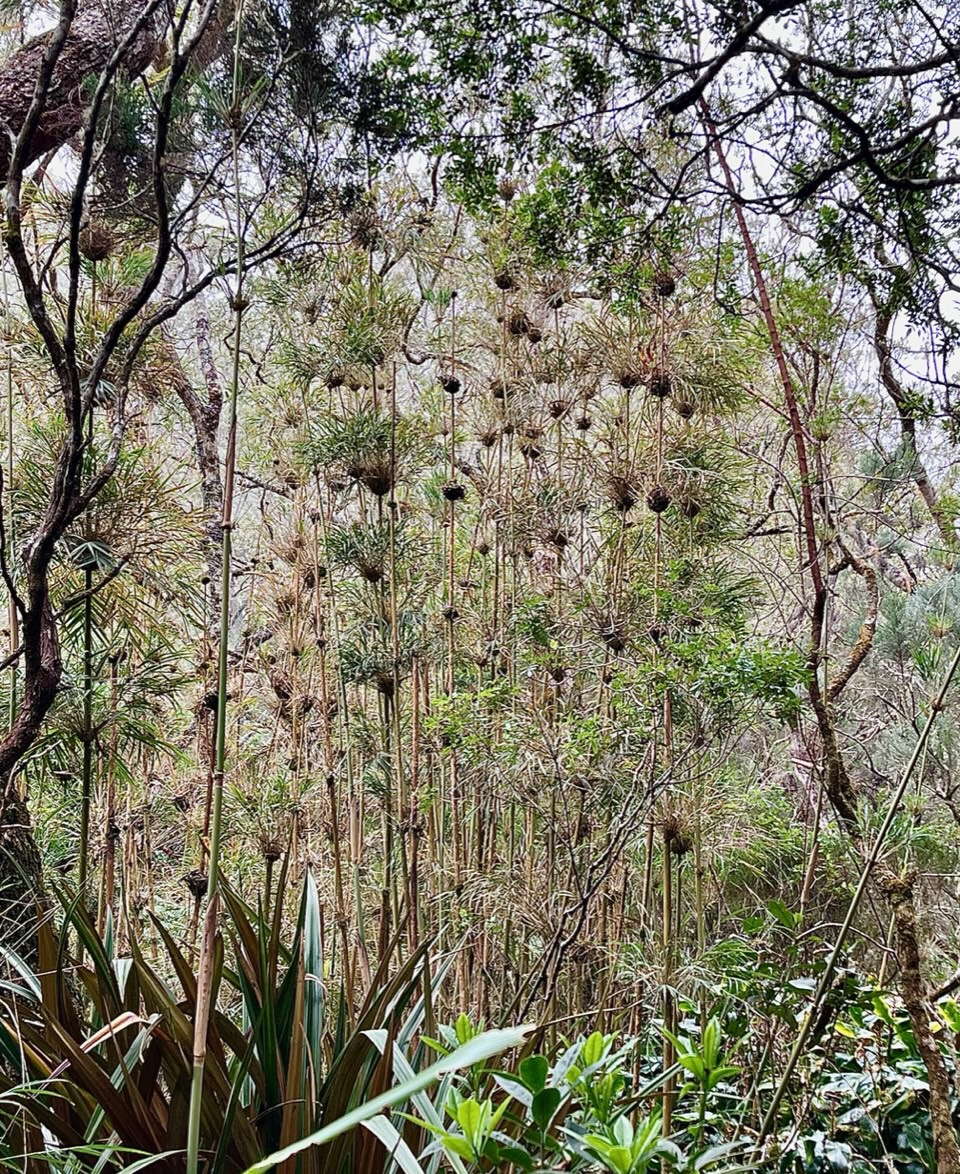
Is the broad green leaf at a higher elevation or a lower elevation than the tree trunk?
lower

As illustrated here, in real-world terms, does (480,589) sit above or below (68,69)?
below

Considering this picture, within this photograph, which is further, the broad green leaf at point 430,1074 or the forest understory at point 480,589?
the forest understory at point 480,589

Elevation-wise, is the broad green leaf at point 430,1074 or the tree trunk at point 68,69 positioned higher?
the tree trunk at point 68,69

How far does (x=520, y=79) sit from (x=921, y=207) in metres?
0.68

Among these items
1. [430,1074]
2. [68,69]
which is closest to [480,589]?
[68,69]

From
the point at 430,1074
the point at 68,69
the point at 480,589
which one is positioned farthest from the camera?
the point at 480,589

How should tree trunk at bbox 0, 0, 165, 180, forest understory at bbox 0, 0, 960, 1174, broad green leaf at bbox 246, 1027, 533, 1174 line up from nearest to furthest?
1. broad green leaf at bbox 246, 1027, 533, 1174
2. forest understory at bbox 0, 0, 960, 1174
3. tree trunk at bbox 0, 0, 165, 180

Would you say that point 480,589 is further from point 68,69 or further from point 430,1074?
point 430,1074

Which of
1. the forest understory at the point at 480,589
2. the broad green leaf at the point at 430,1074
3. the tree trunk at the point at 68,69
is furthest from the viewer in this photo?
the tree trunk at the point at 68,69

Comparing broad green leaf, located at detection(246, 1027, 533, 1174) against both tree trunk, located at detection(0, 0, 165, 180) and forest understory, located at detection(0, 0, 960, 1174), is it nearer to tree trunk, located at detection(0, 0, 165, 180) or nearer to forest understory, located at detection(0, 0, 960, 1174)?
forest understory, located at detection(0, 0, 960, 1174)

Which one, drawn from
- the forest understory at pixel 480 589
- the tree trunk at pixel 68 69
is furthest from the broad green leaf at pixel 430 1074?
the tree trunk at pixel 68 69

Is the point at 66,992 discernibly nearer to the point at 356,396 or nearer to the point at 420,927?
the point at 420,927

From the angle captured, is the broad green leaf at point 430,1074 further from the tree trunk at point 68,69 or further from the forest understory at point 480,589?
the tree trunk at point 68,69

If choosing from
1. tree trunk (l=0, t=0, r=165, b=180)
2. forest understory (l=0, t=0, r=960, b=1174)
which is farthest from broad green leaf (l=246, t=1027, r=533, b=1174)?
tree trunk (l=0, t=0, r=165, b=180)
